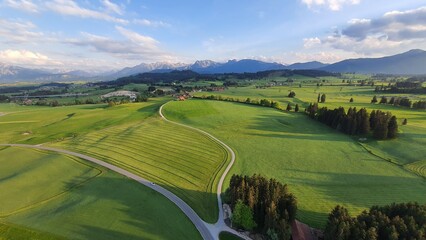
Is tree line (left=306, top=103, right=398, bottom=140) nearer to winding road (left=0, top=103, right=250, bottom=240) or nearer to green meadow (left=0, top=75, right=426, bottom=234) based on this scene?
green meadow (left=0, top=75, right=426, bottom=234)

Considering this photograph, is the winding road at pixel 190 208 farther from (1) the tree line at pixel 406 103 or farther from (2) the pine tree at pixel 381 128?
(1) the tree line at pixel 406 103

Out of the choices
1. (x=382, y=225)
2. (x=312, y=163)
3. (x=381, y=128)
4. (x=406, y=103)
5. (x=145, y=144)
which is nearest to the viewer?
(x=382, y=225)

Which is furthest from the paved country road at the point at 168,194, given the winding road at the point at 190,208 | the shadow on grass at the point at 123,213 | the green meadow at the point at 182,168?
the green meadow at the point at 182,168

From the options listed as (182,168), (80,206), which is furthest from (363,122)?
(80,206)

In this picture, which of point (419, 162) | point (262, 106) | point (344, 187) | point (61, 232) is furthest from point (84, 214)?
point (262, 106)

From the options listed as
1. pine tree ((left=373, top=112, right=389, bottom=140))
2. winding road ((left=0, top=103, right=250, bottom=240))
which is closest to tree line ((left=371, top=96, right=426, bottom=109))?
pine tree ((left=373, top=112, right=389, bottom=140))

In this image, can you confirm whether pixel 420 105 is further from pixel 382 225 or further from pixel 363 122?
pixel 382 225
